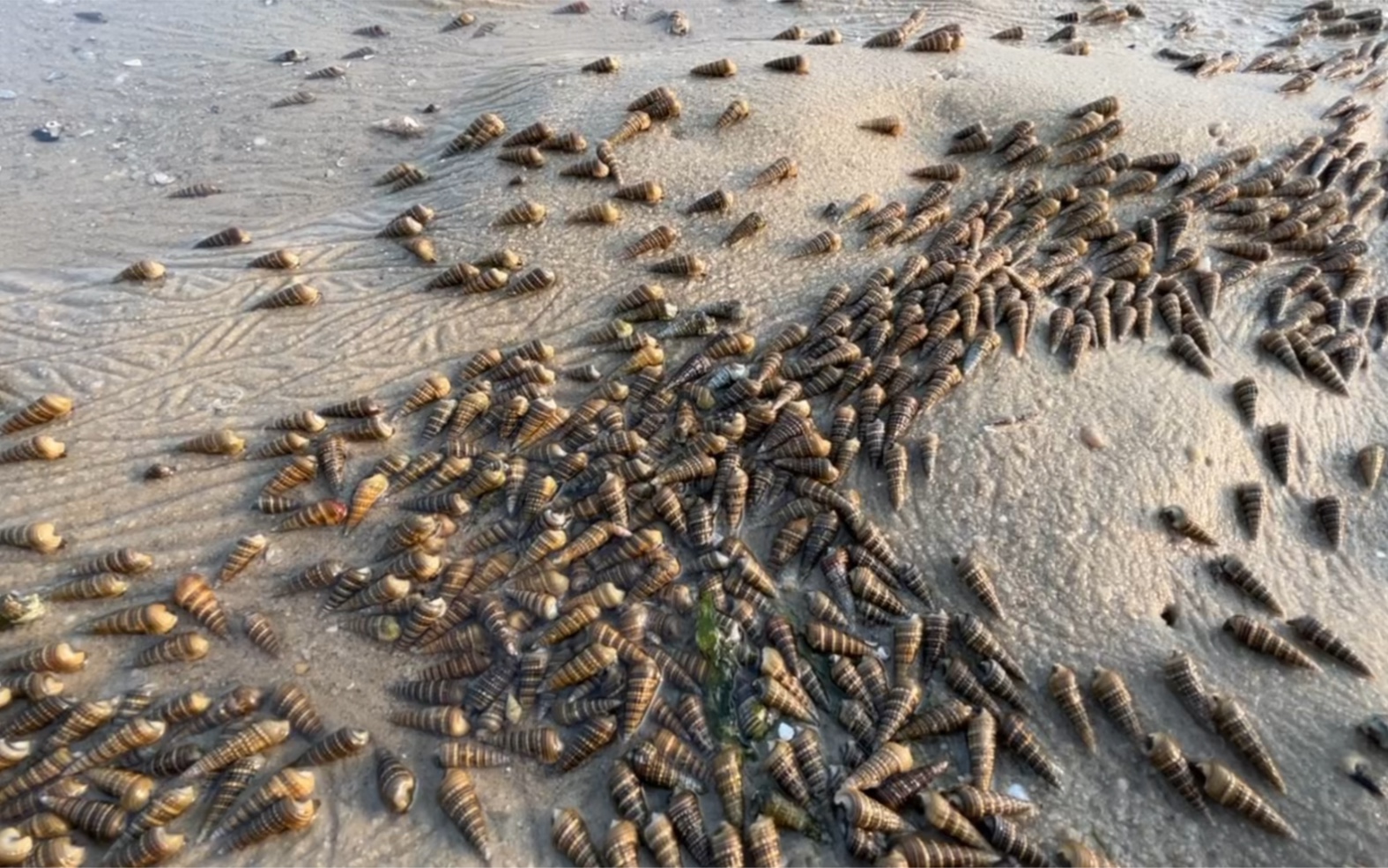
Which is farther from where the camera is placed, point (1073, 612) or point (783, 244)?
point (783, 244)

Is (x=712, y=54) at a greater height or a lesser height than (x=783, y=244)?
greater

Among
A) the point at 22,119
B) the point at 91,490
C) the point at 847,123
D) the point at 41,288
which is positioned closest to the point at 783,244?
the point at 847,123

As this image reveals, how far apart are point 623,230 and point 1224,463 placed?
526 cm

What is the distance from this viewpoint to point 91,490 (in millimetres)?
6504

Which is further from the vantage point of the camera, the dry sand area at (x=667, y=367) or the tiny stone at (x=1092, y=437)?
the tiny stone at (x=1092, y=437)

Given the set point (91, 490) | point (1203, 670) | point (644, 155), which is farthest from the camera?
point (644, 155)

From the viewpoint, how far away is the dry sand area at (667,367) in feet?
17.3

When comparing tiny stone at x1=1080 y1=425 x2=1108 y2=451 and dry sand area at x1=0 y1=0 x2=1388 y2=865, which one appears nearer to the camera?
dry sand area at x1=0 y1=0 x2=1388 y2=865

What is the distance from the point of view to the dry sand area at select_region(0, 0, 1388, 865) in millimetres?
5266

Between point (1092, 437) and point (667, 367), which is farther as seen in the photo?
point (667, 367)

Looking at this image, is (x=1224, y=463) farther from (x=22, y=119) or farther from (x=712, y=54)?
(x=22, y=119)

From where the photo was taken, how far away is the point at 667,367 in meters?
7.29

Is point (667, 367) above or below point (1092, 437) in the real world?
Result: above

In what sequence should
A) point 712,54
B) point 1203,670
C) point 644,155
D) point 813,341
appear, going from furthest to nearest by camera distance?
point 712,54 → point 644,155 → point 813,341 → point 1203,670
